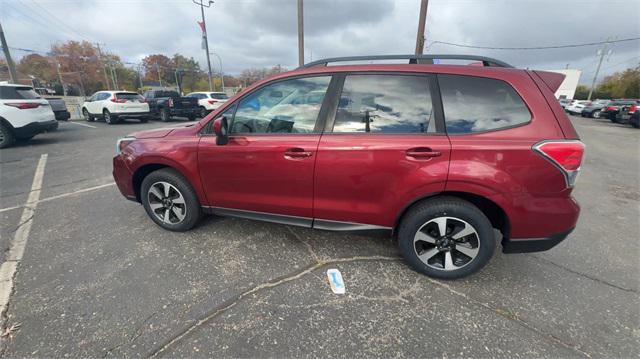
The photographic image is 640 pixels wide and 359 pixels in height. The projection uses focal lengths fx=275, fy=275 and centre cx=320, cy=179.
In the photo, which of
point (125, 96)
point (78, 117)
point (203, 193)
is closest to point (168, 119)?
point (125, 96)

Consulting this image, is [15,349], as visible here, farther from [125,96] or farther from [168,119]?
[168,119]

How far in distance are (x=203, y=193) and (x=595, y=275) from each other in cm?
385

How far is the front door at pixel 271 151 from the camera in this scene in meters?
2.41

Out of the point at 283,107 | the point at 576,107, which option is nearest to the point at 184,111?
the point at 283,107

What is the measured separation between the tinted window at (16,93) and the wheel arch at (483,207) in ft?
33.2

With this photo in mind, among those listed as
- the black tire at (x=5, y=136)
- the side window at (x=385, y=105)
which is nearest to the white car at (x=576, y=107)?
the side window at (x=385, y=105)

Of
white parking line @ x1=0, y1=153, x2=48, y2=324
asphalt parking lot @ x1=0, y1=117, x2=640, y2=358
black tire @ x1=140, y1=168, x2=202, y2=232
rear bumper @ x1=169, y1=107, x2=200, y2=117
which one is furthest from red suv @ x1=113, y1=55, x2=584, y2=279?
rear bumper @ x1=169, y1=107, x2=200, y2=117

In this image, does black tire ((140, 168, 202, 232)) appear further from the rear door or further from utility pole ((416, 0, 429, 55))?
utility pole ((416, 0, 429, 55))

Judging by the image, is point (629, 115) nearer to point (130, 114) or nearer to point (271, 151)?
point (271, 151)

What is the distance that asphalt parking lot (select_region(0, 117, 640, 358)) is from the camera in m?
1.81

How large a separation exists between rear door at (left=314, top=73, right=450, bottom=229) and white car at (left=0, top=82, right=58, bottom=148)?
919cm

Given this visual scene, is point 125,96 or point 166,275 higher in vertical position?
point 125,96

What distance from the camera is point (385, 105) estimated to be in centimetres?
229

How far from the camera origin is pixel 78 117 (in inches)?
653
